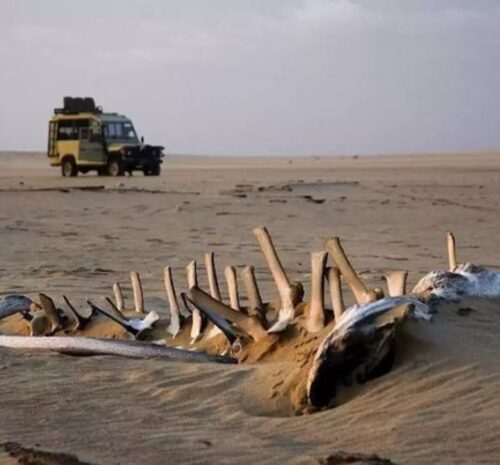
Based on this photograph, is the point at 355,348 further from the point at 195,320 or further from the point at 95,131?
the point at 95,131

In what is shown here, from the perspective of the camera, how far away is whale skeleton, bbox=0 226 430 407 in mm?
3557

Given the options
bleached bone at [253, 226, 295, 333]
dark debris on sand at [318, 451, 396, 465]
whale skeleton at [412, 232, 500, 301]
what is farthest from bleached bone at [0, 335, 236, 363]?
dark debris on sand at [318, 451, 396, 465]

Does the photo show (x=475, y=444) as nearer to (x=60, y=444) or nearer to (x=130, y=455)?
(x=130, y=455)

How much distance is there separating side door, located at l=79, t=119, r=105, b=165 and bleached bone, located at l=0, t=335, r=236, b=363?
1150 inches

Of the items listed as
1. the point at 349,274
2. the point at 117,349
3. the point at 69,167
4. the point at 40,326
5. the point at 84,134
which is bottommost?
the point at 69,167

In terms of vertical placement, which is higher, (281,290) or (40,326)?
(281,290)

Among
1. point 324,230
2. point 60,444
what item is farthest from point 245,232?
point 60,444

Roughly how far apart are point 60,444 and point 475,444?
1.24 meters

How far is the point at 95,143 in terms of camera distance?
3391 centimetres

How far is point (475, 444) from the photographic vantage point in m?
3.14

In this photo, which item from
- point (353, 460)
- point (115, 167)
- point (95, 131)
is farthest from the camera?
point (95, 131)

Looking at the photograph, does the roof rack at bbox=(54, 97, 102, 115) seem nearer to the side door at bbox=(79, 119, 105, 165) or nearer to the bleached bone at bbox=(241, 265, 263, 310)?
the side door at bbox=(79, 119, 105, 165)

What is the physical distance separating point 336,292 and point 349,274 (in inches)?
3.6

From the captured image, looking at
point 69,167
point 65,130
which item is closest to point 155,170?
point 69,167
